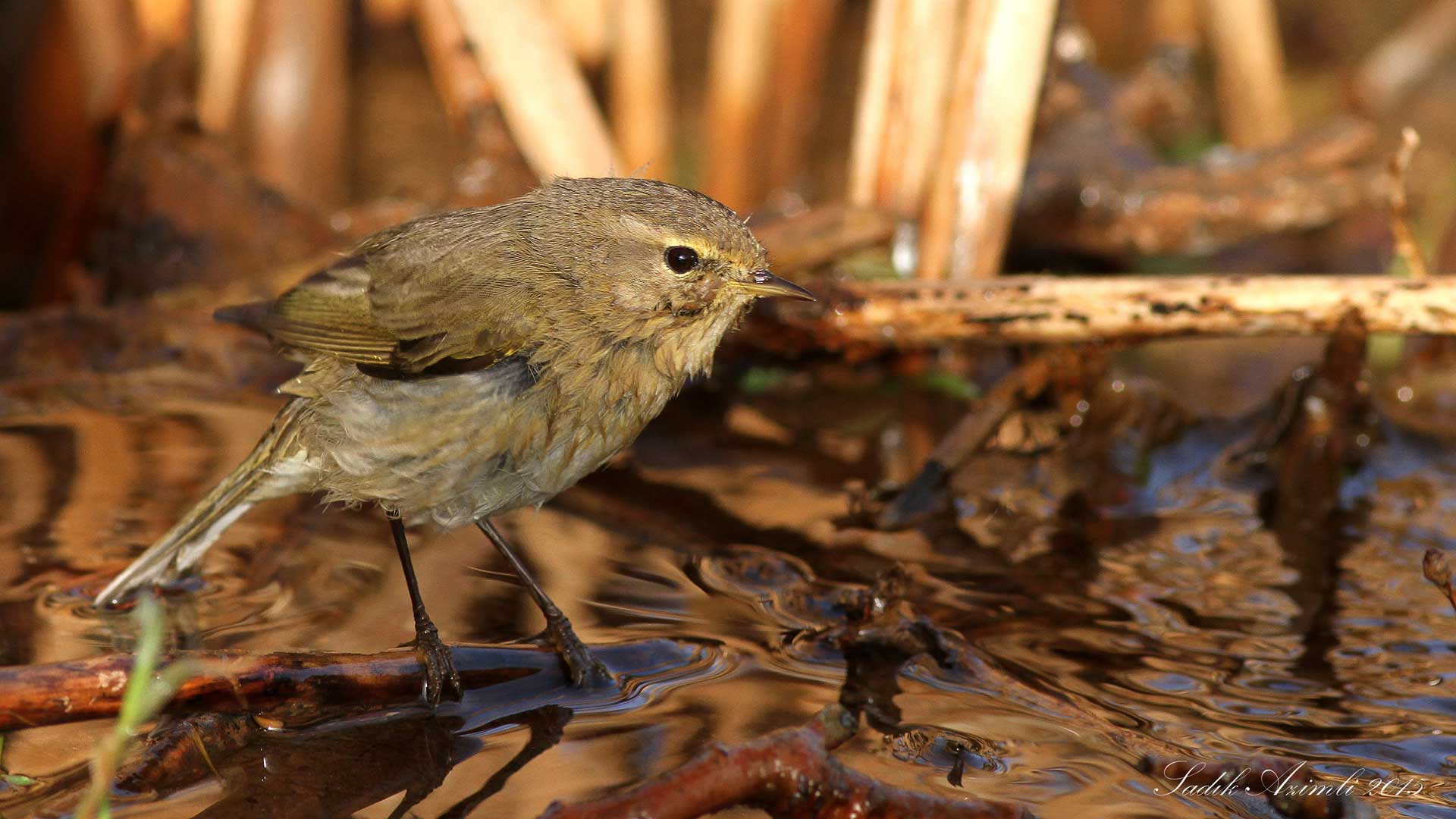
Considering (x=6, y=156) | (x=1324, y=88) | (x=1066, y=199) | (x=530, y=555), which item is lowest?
(x=530, y=555)

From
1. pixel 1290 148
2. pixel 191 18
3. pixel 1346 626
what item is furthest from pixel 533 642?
pixel 1290 148

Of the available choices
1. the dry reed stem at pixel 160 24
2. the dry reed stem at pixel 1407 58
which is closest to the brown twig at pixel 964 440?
the dry reed stem at pixel 160 24

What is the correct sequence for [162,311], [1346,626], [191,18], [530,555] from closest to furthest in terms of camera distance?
[1346,626] → [530,555] → [162,311] → [191,18]

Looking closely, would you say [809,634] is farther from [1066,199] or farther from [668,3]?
[668,3]

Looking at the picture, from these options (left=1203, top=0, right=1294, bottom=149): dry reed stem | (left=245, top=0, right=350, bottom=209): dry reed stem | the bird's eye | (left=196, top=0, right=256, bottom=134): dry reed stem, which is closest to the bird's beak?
the bird's eye

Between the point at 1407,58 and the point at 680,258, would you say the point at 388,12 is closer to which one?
the point at 680,258

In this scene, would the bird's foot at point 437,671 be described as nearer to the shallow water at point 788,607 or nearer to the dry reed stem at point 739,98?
the shallow water at point 788,607

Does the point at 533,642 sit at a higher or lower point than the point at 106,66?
lower

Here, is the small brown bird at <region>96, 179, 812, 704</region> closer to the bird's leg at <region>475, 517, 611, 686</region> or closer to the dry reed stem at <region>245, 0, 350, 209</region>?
the bird's leg at <region>475, 517, 611, 686</region>
